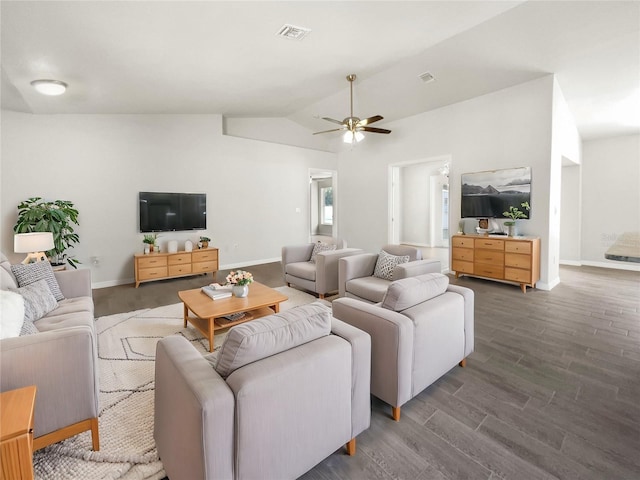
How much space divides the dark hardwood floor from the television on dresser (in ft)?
16.6

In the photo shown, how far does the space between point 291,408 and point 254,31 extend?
344 cm

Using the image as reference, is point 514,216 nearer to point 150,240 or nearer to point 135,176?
point 150,240

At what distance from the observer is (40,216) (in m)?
4.33

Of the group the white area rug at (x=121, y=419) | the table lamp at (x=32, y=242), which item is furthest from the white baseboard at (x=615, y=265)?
the table lamp at (x=32, y=242)

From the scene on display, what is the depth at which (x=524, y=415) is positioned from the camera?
6.46 feet

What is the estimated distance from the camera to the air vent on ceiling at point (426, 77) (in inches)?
196

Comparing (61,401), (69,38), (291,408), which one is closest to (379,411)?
(291,408)

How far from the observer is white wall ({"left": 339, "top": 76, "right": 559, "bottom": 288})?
15.7 ft

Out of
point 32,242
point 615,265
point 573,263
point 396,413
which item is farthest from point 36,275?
point 615,265

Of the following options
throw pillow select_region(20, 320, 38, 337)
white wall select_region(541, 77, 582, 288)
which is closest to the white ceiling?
white wall select_region(541, 77, 582, 288)

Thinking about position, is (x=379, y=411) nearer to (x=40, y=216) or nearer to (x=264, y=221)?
(x=40, y=216)

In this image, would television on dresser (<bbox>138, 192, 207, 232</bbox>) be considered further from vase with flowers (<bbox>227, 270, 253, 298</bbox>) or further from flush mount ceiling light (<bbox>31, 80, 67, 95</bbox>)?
vase with flowers (<bbox>227, 270, 253, 298</bbox>)

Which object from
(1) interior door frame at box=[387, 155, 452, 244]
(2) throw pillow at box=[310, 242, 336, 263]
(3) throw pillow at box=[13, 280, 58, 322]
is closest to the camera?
(3) throw pillow at box=[13, 280, 58, 322]

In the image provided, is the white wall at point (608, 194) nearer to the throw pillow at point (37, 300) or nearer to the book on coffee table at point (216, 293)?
the book on coffee table at point (216, 293)
